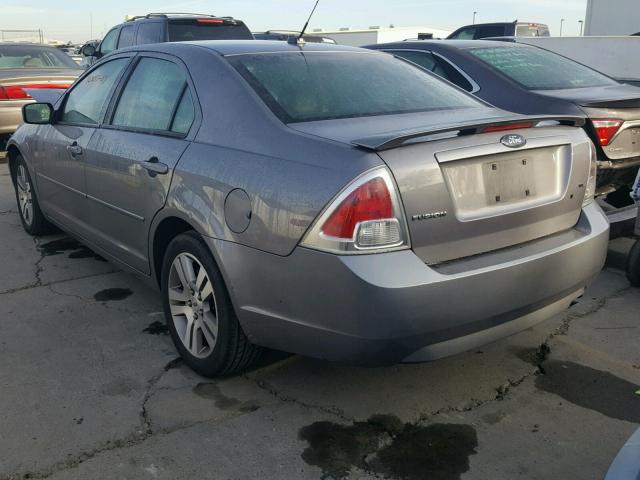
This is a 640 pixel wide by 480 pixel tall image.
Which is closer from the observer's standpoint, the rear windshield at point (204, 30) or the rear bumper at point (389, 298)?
the rear bumper at point (389, 298)

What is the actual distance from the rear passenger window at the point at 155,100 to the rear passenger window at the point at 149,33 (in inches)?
241

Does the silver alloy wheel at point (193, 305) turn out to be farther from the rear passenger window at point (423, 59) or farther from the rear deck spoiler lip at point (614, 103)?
the rear passenger window at point (423, 59)

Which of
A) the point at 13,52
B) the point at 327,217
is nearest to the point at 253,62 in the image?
the point at 327,217

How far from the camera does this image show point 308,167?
268cm

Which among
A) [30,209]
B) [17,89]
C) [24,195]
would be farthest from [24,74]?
[30,209]

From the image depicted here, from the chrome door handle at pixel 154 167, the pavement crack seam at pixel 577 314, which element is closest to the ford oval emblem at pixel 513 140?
the pavement crack seam at pixel 577 314

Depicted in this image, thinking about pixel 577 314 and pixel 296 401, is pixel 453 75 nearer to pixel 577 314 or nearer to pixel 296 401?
pixel 577 314

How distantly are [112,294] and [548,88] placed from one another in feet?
12.5

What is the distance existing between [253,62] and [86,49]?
8711 mm

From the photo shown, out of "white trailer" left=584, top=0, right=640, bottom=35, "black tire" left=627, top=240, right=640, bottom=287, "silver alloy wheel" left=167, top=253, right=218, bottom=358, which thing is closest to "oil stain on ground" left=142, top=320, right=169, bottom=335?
"silver alloy wheel" left=167, top=253, right=218, bottom=358

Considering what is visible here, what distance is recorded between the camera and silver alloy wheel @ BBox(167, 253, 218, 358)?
10.5ft

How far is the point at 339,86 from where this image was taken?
3.42 metres

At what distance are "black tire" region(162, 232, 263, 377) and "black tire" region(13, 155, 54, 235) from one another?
272 centimetres

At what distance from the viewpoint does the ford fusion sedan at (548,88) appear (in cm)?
493
